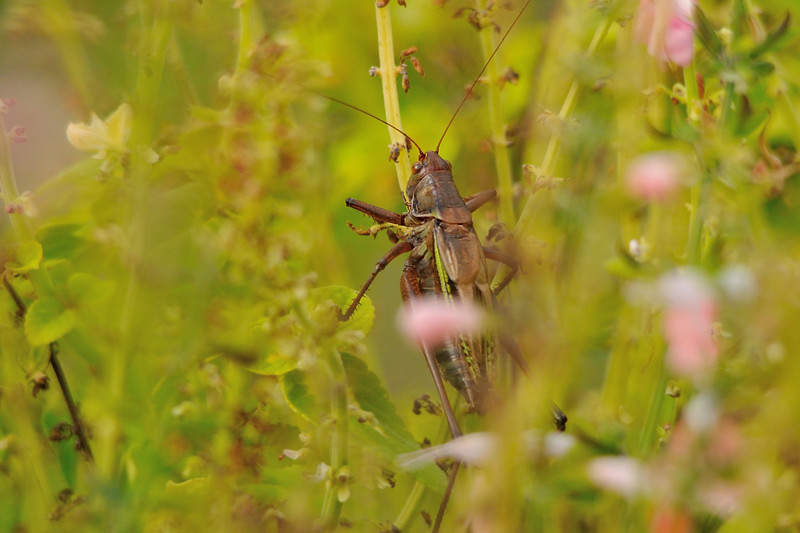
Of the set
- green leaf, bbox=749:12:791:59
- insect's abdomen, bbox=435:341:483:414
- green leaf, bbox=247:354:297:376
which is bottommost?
green leaf, bbox=247:354:297:376

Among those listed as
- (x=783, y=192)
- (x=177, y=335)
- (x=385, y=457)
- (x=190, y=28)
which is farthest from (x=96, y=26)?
(x=783, y=192)

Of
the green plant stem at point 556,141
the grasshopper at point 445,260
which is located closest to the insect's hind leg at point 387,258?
the grasshopper at point 445,260

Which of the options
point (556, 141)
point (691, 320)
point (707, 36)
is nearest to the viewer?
point (691, 320)

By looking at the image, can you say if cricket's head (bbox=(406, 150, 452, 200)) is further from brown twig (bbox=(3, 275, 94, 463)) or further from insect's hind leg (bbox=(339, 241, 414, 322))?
brown twig (bbox=(3, 275, 94, 463))

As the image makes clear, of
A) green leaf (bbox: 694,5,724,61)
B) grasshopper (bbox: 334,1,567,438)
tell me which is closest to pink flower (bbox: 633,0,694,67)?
green leaf (bbox: 694,5,724,61)

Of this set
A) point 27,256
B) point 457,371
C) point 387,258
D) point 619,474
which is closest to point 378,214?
point 387,258

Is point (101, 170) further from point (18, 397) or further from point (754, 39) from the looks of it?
point (754, 39)

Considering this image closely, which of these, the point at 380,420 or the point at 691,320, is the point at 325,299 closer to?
the point at 380,420
